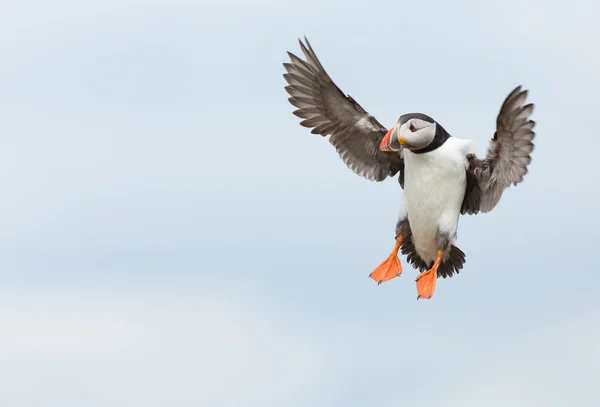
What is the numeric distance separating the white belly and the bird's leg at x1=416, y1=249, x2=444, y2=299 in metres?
0.20

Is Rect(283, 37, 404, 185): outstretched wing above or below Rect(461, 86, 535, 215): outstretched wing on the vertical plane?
above

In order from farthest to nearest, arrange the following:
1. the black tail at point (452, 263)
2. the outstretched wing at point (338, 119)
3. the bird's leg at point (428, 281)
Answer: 1. the outstretched wing at point (338, 119)
2. the black tail at point (452, 263)
3. the bird's leg at point (428, 281)

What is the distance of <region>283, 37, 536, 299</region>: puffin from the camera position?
1702cm

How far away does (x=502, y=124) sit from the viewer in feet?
54.4

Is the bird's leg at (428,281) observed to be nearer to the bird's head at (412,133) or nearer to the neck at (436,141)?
the neck at (436,141)

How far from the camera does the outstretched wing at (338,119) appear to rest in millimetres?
18984

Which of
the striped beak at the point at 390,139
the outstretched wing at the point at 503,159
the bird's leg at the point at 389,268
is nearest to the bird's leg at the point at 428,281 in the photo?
the bird's leg at the point at 389,268

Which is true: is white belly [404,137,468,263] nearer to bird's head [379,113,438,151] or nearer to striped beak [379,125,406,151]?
bird's head [379,113,438,151]

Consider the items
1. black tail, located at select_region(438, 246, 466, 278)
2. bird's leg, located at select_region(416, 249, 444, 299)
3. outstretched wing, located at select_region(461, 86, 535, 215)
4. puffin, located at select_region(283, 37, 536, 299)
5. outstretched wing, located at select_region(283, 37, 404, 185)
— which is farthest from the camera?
outstretched wing, located at select_region(283, 37, 404, 185)

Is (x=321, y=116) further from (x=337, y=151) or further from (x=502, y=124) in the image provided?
(x=502, y=124)

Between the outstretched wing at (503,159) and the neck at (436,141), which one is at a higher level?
the neck at (436,141)

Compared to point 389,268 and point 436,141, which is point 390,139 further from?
point 389,268

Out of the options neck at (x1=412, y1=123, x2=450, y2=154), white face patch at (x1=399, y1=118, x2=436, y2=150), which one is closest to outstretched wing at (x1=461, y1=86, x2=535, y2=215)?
neck at (x1=412, y1=123, x2=450, y2=154)

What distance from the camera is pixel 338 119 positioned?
19156mm
